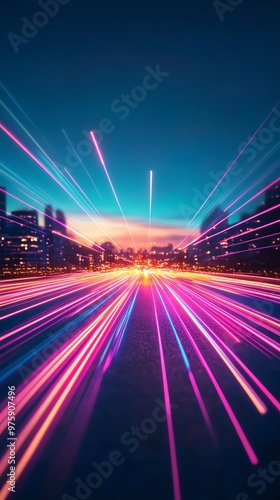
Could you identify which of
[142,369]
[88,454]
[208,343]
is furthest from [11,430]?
[208,343]

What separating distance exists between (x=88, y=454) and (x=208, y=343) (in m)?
5.93

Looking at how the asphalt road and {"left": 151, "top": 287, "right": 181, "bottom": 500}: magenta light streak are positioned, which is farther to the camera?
the asphalt road

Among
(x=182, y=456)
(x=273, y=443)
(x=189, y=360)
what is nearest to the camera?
(x=182, y=456)

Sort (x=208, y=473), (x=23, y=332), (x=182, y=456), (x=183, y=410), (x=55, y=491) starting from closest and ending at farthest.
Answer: (x=55, y=491), (x=208, y=473), (x=182, y=456), (x=183, y=410), (x=23, y=332)

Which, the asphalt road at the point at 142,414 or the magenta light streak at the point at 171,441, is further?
the asphalt road at the point at 142,414

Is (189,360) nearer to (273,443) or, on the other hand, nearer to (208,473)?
(273,443)

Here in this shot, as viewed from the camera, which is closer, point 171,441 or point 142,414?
point 171,441

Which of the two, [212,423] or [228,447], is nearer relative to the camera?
[228,447]

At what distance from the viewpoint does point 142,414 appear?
5.21 metres

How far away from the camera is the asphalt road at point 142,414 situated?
377 centimetres

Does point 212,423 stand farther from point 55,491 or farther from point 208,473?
point 55,491

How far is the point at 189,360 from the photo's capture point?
8.00 metres

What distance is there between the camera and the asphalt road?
3.77 meters

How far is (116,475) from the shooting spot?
3.89 meters
